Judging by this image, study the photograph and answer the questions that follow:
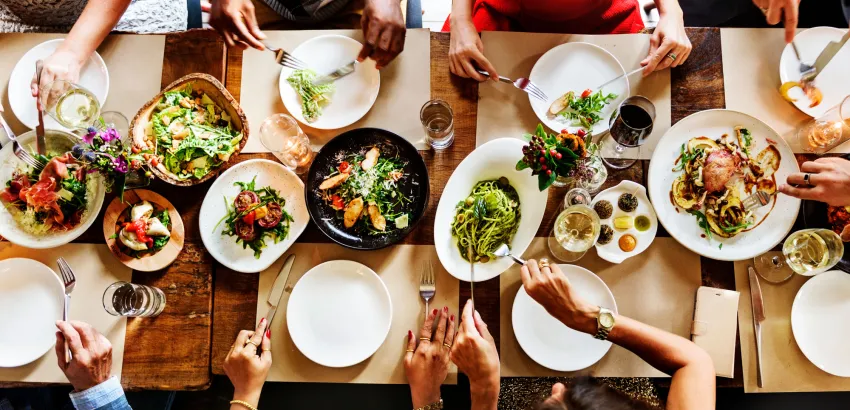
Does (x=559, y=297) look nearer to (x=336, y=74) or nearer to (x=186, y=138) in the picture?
(x=336, y=74)

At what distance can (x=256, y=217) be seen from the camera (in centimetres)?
174

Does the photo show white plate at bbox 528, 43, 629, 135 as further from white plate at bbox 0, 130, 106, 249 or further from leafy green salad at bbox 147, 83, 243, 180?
white plate at bbox 0, 130, 106, 249

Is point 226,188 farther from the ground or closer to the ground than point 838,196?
closer to the ground

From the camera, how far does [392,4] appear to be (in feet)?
6.03

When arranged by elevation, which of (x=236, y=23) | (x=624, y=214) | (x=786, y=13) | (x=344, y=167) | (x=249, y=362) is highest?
(x=786, y=13)

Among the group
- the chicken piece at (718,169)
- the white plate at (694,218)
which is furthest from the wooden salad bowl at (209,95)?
the chicken piece at (718,169)

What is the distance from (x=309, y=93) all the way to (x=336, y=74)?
0.45 feet

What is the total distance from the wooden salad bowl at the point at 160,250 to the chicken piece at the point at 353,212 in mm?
662

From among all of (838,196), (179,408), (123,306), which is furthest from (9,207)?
(838,196)

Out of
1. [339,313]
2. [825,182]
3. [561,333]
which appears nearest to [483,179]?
[561,333]

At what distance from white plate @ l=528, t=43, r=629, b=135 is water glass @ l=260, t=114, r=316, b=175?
36.8 inches

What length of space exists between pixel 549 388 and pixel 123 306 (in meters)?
1.68

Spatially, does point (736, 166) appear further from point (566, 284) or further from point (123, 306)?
point (123, 306)

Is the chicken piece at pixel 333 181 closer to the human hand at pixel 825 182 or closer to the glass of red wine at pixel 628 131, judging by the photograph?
the glass of red wine at pixel 628 131
